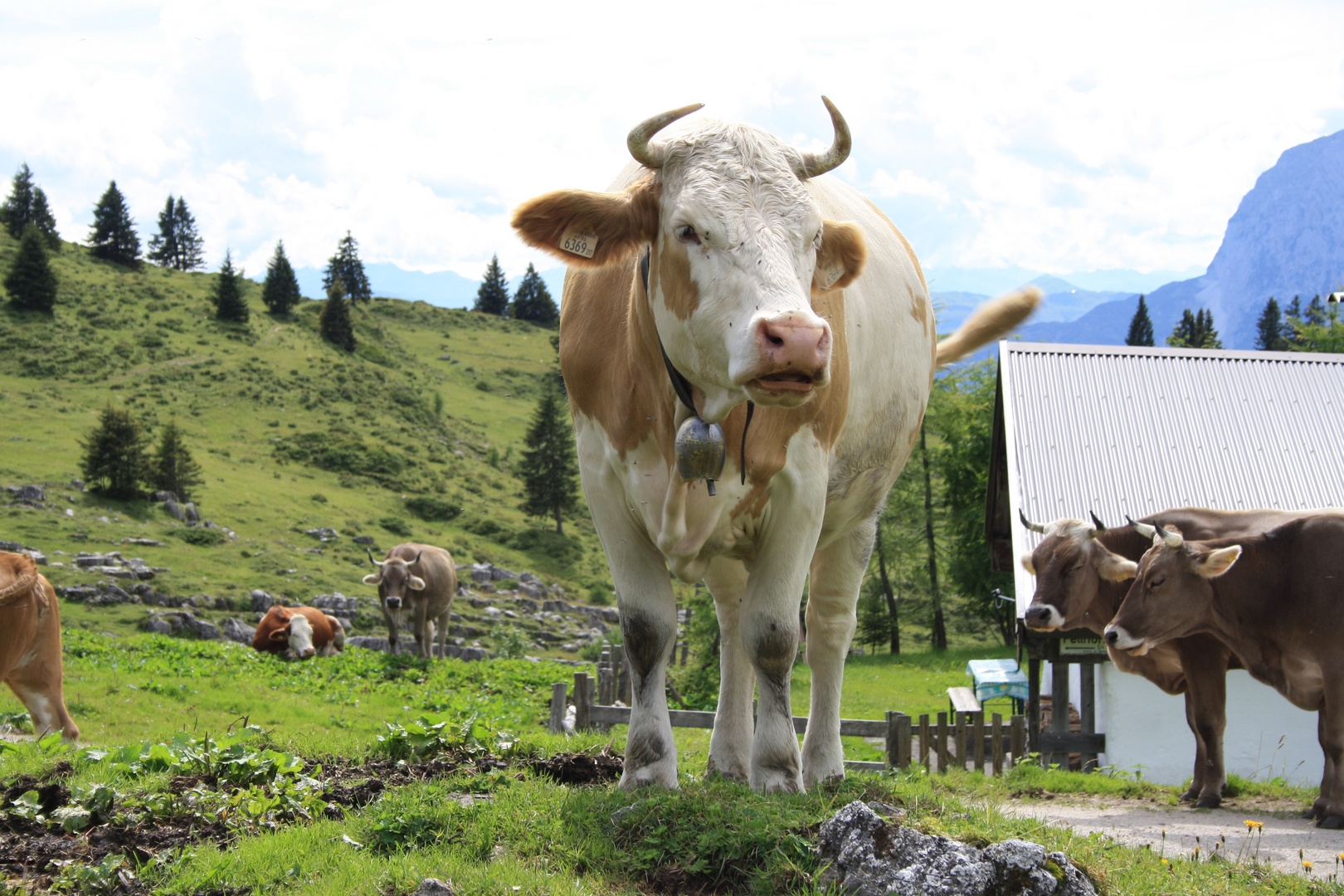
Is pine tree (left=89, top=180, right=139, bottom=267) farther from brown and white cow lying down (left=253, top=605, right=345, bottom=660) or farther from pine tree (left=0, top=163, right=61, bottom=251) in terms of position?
brown and white cow lying down (left=253, top=605, right=345, bottom=660)

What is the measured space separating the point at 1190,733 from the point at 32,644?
13625 millimetres

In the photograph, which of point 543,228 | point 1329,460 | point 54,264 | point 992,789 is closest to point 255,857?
point 543,228

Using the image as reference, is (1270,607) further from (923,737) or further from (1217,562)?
(923,737)

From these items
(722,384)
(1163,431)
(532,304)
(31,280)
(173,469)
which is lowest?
(722,384)

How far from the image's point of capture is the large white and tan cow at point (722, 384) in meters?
3.99

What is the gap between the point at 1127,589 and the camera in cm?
1041

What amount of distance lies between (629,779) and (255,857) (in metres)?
1.58

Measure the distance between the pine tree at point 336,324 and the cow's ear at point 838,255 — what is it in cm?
8358

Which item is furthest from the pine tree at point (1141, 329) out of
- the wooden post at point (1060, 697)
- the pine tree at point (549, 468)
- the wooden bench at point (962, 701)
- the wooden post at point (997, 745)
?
the wooden post at point (997, 745)

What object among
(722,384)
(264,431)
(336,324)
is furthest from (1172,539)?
(336,324)

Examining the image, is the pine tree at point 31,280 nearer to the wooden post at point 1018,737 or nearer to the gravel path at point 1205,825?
the wooden post at point 1018,737

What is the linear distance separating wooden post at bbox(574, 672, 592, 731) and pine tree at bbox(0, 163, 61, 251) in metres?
87.2

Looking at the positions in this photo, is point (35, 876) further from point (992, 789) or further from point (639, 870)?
point (992, 789)

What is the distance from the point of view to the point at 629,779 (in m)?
4.76
